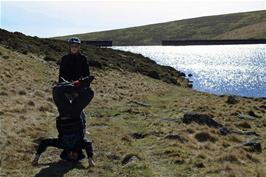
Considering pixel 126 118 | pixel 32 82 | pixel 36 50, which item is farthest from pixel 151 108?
pixel 36 50

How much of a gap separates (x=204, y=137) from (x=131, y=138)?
Answer: 364cm

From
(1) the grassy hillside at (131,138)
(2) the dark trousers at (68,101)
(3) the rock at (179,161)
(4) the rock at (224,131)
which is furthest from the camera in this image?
(4) the rock at (224,131)

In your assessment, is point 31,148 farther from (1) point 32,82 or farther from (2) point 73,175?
(1) point 32,82

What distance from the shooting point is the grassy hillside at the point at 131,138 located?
510 inches

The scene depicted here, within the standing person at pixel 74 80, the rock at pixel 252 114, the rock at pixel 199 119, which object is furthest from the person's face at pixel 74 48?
the rock at pixel 252 114

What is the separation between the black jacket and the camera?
12.6 m

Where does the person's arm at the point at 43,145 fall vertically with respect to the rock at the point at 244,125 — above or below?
above

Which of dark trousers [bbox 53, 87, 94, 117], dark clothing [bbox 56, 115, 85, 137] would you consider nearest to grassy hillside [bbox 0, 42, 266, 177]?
dark clothing [bbox 56, 115, 85, 137]

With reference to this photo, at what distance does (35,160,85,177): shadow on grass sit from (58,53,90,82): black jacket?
2.13 m

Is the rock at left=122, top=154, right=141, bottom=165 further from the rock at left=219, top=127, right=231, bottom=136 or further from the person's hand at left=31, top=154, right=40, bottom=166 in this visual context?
the rock at left=219, top=127, right=231, bottom=136

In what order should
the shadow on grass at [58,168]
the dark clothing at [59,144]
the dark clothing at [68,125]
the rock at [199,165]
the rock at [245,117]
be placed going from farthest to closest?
the rock at [245,117] → the rock at [199,165] → the dark clothing at [59,144] → the dark clothing at [68,125] → the shadow on grass at [58,168]

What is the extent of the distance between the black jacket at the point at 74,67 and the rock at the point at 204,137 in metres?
8.42

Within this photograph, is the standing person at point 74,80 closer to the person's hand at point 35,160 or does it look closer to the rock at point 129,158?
the person's hand at point 35,160

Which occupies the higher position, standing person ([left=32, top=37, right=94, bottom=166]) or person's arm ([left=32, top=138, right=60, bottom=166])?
standing person ([left=32, top=37, right=94, bottom=166])
